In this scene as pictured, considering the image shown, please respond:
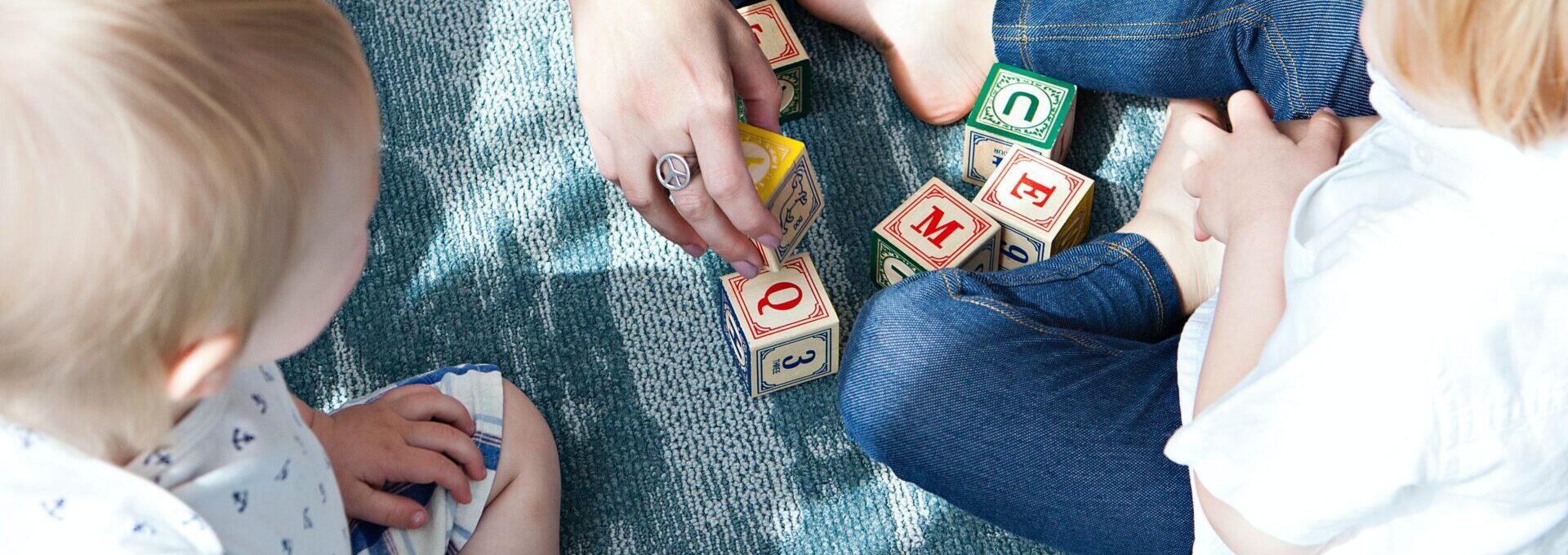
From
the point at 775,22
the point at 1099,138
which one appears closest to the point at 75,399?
the point at 775,22

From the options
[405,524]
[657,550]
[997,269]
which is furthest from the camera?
[997,269]

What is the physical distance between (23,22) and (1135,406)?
2.39 feet

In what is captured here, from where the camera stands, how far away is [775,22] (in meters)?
1.17

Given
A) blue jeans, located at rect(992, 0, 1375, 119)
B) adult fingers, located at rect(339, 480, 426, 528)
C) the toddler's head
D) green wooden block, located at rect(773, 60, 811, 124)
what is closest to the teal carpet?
green wooden block, located at rect(773, 60, 811, 124)

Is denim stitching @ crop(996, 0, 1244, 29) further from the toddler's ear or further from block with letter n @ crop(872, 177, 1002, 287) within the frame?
the toddler's ear

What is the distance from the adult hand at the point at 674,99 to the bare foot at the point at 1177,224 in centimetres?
36

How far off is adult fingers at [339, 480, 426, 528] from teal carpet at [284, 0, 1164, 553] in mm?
214

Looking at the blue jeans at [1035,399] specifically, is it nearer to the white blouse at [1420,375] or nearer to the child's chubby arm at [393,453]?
the white blouse at [1420,375]

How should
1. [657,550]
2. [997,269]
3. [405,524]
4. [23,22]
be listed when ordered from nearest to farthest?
[23,22], [405,524], [657,550], [997,269]

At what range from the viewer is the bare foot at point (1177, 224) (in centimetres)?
102

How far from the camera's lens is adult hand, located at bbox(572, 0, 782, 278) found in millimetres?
835

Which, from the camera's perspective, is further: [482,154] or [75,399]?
[482,154]

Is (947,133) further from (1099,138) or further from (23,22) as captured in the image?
(23,22)

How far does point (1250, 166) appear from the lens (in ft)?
2.87
